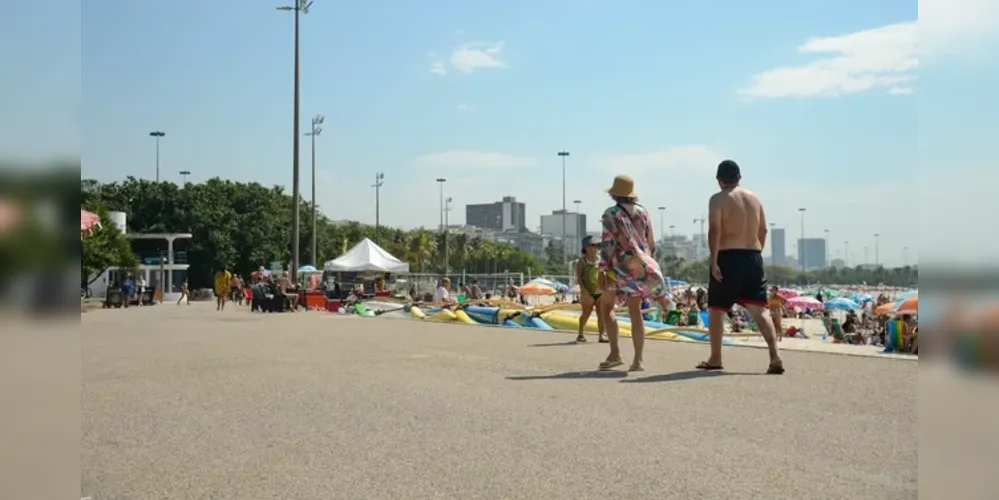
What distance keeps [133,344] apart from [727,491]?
10.2 metres

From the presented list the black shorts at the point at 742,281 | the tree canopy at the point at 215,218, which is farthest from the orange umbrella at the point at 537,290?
the black shorts at the point at 742,281

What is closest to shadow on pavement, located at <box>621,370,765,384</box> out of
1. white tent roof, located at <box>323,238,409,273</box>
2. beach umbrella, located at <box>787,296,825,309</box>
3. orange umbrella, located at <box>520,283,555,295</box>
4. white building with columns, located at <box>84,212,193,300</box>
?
white tent roof, located at <box>323,238,409,273</box>

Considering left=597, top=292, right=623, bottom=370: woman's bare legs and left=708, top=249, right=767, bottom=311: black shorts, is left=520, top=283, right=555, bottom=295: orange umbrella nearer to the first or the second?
left=597, top=292, right=623, bottom=370: woman's bare legs

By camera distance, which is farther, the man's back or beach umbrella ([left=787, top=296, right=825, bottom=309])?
beach umbrella ([left=787, top=296, right=825, bottom=309])

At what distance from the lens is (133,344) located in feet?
38.3

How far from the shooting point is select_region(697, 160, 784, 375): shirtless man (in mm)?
7363

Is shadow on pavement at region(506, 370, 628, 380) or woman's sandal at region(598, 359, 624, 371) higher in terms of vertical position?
woman's sandal at region(598, 359, 624, 371)

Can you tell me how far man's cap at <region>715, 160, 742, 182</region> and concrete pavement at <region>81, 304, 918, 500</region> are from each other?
1.71 meters

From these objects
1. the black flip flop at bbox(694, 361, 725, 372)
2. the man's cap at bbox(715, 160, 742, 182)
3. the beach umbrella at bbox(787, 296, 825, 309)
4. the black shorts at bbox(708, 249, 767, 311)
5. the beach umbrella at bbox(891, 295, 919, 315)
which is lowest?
the beach umbrella at bbox(787, 296, 825, 309)

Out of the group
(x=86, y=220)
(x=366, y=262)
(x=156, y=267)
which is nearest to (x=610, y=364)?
(x=86, y=220)

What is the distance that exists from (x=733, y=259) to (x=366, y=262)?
97.6 feet

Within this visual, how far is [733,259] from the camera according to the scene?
7.40 m

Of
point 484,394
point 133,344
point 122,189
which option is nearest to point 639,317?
point 484,394

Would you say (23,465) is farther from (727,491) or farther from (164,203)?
(164,203)
